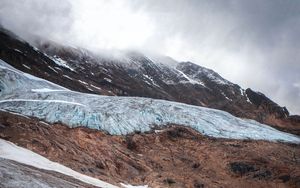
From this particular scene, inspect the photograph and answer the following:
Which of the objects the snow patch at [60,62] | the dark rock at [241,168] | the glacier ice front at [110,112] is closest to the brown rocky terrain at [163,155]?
the dark rock at [241,168]

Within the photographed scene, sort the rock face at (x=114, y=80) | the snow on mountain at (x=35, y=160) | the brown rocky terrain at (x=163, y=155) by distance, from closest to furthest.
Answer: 1. the snow on mountain at (x=35, y=160)
2. the brown rocky terrain at (x=163, y=155)
3. the rock face at (x=114, y=80)

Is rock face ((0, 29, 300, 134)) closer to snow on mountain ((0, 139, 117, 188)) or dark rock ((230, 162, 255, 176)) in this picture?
dark rock ((230, 162, 255, 176))

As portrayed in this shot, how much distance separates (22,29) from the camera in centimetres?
17662

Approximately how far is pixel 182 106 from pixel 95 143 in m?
22.3

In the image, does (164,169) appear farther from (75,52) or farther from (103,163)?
(75,52)

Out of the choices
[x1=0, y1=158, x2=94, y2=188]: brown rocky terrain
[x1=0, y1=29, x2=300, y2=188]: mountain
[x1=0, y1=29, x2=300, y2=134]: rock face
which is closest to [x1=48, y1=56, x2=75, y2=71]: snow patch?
[x1=0, y1=29, x2=300, y2=134]: rock face

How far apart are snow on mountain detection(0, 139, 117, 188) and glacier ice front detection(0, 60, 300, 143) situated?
1604 cm

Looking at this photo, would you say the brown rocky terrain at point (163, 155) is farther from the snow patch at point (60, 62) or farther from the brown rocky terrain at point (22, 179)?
the snow patch at point (60, 62)

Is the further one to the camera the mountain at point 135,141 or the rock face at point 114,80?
the rock face at point 114,80

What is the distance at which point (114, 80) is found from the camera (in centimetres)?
16538

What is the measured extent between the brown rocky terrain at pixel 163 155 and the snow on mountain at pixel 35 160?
2.05 metres

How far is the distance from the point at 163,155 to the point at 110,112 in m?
10.2

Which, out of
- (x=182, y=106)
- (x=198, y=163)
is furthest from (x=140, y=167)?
(x=182, y=106)

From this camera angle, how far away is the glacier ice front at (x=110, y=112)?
55.1 m
